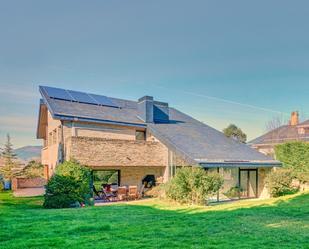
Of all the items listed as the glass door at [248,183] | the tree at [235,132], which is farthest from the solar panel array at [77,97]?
the tree at [235,132]

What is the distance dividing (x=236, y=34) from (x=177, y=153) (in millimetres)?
9028

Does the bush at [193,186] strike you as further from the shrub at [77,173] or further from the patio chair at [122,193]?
the shrub at [77,173]

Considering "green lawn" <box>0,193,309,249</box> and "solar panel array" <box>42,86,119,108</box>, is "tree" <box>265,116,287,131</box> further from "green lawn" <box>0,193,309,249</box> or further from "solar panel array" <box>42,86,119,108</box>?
"green lawn" <box>0,193,309,249</box>

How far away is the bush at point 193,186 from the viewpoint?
16.9 meters

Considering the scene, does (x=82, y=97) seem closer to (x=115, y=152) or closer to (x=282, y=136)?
(x=115, y=152)

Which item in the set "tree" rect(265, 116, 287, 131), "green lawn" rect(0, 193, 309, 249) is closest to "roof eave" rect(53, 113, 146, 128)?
"green lawn" rect(0, 193, 309, 249)

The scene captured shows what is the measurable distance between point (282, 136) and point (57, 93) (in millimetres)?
29809

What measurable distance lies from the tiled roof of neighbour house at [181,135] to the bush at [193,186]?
4.64 feet

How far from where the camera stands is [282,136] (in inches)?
1535

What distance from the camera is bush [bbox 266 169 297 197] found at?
20938 millimetres

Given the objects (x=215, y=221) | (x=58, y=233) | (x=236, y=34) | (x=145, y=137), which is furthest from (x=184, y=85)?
(x=58, y=233)

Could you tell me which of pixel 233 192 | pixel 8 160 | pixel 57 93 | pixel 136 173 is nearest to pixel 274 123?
pixel 233 192

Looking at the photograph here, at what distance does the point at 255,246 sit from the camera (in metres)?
7.06

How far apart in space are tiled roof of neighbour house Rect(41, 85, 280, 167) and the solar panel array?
1.54 ft
